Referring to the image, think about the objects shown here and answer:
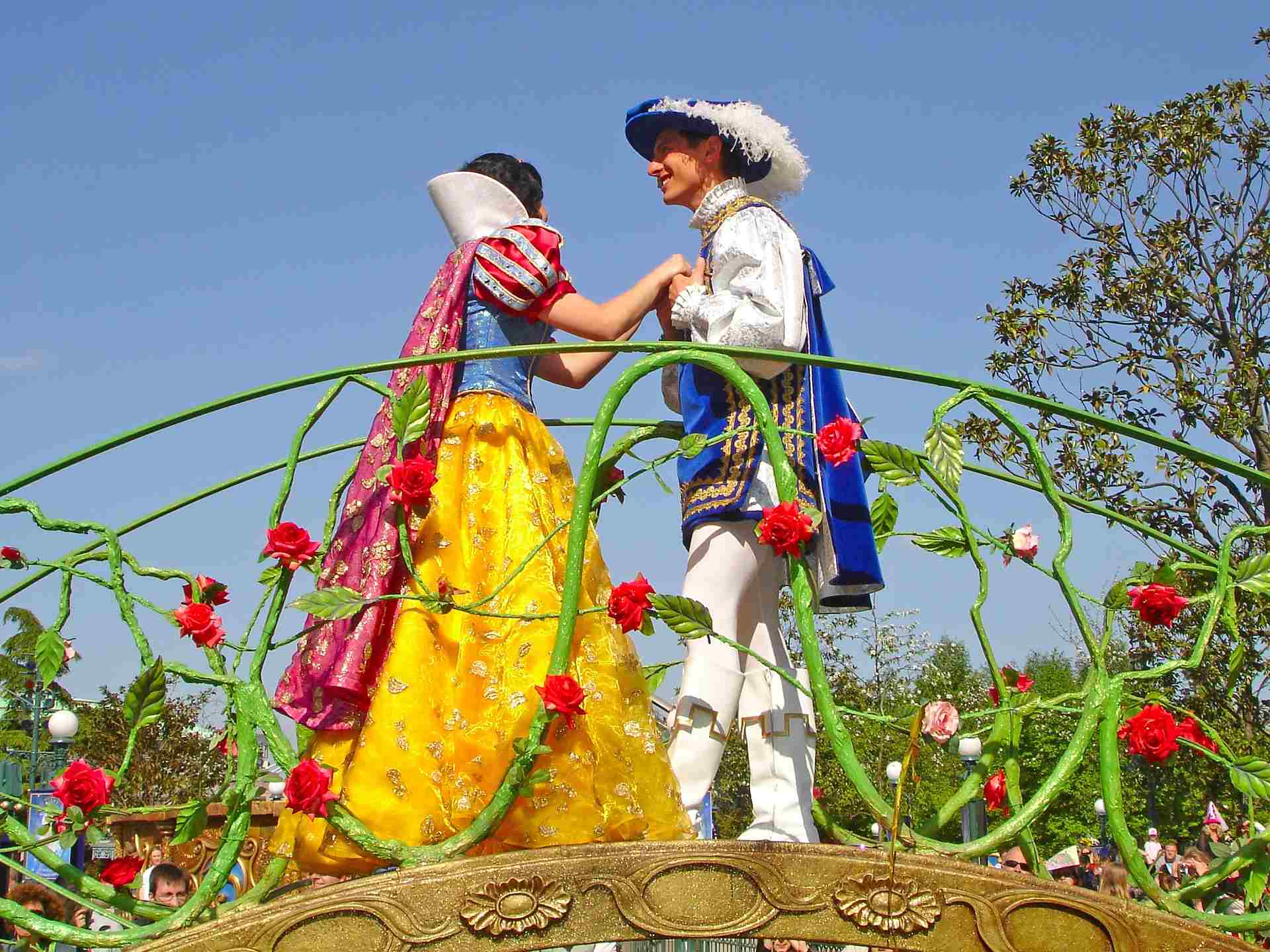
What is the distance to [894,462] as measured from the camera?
318 centimetres

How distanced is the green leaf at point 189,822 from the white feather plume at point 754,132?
2.55 meters

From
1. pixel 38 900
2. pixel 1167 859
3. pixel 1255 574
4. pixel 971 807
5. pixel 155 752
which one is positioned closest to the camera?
pixel 1255 574

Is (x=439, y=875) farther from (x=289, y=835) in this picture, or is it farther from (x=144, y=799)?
(x=144, y=799)

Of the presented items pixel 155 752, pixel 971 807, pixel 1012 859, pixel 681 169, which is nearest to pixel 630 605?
pixel 681 169

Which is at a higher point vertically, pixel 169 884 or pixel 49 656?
pixel 49 656

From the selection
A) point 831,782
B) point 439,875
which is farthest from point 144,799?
point 439,875

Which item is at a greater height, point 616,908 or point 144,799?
point 144,799

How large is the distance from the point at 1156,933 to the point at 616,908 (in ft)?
3.63

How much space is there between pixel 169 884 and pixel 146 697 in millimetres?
2281

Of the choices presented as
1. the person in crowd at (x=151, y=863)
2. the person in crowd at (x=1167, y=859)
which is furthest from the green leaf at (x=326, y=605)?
the person in crowd at (x=1167, y=859)

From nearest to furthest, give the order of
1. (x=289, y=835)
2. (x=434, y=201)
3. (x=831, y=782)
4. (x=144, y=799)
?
1. (x=289, y=835)
2. (x=434, y=201)
3. (x=831, y=782)
4. (x=144, y=799)

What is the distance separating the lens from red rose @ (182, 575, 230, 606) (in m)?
3.12

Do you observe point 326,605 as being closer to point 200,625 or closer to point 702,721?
point 200,625

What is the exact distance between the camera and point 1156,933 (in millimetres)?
2844
